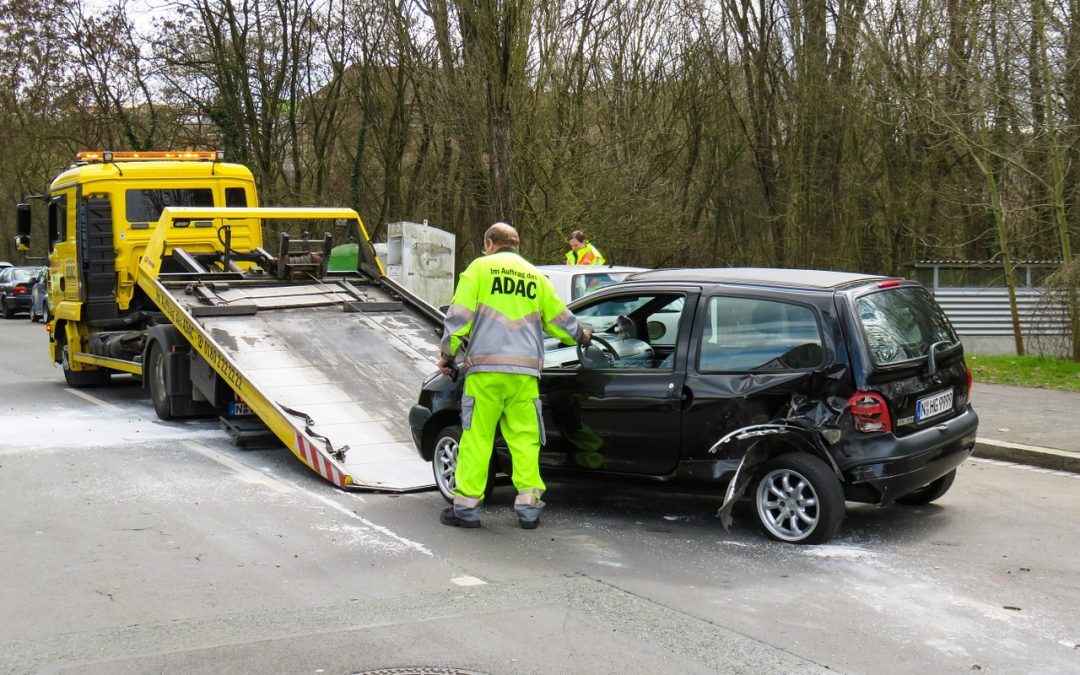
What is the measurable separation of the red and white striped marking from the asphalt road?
0.13 m

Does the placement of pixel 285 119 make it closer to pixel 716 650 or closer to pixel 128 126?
pixel 128 126

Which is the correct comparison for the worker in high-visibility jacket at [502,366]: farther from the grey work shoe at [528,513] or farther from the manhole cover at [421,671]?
the manhole cover at [421,671]

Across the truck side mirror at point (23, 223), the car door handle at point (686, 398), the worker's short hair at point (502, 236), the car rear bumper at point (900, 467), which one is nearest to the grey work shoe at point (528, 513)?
the car door handle at point (686, 398)

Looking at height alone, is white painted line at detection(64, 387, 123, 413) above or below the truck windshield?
below

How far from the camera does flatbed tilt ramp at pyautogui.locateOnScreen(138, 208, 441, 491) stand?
855 centimetres

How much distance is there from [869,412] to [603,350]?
5.78 feet

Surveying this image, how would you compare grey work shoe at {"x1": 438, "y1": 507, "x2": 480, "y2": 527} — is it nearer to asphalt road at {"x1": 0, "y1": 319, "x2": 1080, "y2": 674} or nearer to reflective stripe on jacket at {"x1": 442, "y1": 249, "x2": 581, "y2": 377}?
asphalt road at {"x1": 0, "y1": 319, "x2": 1080, "y2": 674}

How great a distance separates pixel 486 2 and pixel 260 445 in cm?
1128

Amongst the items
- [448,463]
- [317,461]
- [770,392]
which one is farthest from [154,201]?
[770,392]

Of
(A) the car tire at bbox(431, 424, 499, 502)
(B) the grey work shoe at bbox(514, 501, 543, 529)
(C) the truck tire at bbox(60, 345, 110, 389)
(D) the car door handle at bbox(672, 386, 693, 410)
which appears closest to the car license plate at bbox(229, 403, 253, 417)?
(A) the car tire at bbox(431, 424, 499, 502)

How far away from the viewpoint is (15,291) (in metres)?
33.8

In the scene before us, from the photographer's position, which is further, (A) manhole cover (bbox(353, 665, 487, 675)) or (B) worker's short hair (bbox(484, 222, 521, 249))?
(B) worker's short hair (bbox(484, 222, 521, 249))

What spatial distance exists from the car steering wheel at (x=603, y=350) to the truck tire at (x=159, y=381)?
5.35 m

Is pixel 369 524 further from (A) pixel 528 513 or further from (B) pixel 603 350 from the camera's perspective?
(B) pixel 603 350
